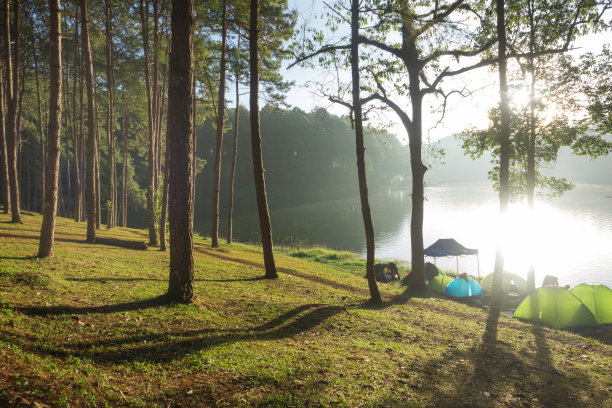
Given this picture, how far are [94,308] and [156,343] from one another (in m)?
1.72

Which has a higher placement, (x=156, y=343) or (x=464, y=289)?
(x=156, y=343)

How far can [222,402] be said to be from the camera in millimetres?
3959

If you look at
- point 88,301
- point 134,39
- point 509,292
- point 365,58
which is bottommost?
point 509,292

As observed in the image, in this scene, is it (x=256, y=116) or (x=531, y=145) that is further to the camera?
(x=531, y=145)

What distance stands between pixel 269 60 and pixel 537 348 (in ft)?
63.6

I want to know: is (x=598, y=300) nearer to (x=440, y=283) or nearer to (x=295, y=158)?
(x=440, y=283)

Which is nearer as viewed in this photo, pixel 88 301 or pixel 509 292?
pixel 88 301

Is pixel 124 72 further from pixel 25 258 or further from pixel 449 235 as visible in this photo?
pixel 449 235

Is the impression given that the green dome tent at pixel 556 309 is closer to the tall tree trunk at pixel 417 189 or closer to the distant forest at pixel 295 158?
the tall tree trunk at pixel 417 189

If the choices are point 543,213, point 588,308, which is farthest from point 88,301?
point 543,213

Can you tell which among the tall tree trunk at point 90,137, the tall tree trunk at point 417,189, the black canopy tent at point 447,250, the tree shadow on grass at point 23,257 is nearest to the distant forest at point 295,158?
the black canopy tent at point 447,250

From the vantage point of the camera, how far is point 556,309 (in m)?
11.3

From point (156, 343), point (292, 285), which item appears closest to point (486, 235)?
point (292, 285)

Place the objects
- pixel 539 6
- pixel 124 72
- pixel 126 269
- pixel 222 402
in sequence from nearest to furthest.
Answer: pixel 222 402 → pixel 126 269 → pixel 539 6 → pixel 124 72
